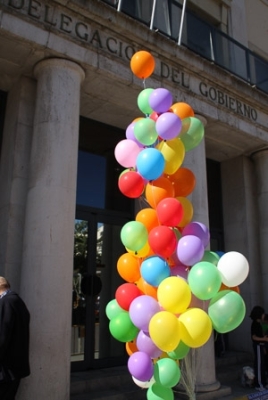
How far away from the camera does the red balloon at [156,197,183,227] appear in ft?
12.1

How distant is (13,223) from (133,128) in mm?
2739

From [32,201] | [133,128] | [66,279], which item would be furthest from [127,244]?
[32,201]

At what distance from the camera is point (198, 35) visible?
29.5 ft

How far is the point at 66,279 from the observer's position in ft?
17.9

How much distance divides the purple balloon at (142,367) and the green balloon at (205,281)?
0.76m

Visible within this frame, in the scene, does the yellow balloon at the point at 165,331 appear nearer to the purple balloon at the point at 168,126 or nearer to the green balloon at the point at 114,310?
the green balloon at the point at 114,310

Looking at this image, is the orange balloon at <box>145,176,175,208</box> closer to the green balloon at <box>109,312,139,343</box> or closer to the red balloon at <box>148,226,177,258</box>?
the red balloon at <box>148,226,177,258</box>

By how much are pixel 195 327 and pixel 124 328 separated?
2.73 feet

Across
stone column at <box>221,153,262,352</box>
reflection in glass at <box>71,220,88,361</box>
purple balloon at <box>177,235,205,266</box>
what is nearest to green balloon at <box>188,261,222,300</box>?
purple balloon at <box>177,235,205,266</box>

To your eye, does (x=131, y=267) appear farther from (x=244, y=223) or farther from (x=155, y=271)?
(x=244, y=223)

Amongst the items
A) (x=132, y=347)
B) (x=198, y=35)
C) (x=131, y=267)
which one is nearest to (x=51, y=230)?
(x=131, y=267)

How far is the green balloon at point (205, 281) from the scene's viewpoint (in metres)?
3.27

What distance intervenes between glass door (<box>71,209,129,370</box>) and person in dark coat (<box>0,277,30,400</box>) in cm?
286

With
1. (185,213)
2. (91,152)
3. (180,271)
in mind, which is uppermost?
(91,152)
